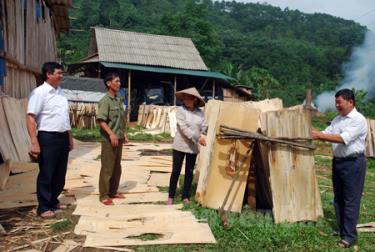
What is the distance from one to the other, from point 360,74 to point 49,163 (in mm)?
52403

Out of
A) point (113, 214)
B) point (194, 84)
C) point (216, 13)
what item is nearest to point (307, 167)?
point (113, 214)

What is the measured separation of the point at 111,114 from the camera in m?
5.88

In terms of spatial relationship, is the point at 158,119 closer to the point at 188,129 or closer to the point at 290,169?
the point at 188,129

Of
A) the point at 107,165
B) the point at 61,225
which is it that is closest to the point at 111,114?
the point at 107,165

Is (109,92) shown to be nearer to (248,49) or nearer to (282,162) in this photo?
(282,162)

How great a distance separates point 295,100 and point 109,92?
141ft

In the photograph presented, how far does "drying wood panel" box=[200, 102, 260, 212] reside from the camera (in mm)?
5379

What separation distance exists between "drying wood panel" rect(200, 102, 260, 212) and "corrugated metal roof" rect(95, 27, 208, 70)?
18.1 meters

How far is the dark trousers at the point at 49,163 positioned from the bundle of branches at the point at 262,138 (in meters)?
2.09

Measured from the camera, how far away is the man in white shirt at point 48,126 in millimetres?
5045

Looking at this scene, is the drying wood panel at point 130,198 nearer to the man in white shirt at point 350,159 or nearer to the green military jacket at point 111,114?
the green military jacket at point 111,114

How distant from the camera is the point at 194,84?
2564 cm

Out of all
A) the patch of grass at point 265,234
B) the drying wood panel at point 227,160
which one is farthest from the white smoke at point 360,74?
the drying wood panel at point 227,160

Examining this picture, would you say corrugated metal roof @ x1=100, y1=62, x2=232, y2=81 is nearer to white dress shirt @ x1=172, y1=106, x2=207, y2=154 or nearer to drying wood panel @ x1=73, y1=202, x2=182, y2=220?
white dress shirt @ x1=172, y1=106, x2=207, y2=154
